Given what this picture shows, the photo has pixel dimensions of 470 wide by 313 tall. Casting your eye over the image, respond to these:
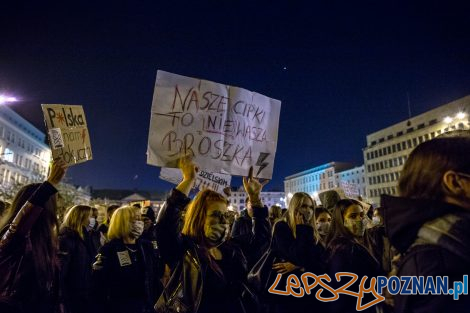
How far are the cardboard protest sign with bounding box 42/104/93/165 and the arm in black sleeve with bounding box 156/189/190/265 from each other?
157 centimetres

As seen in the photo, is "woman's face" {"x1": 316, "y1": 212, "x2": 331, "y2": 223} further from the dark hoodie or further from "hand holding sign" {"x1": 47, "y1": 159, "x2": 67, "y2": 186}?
the dark hoodie

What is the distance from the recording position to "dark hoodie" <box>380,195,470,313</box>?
5.06 ft

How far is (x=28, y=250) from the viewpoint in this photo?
3215mm

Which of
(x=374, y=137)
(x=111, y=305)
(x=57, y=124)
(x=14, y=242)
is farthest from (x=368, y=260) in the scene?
(x=374, y=137)

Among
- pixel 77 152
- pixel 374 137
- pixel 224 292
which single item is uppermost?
pixel 374 137

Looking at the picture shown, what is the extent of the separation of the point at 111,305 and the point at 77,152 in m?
2.13

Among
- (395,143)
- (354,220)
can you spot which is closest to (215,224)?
(354,220)

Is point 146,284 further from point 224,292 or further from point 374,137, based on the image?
point 374,137

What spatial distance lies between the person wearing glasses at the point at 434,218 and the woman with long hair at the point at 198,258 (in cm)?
211

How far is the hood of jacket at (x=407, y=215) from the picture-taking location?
1.69 m

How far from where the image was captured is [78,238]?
6.00 metres

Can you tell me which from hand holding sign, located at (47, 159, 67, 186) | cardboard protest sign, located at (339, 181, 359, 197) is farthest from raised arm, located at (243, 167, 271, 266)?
cardboard protest sign, located at (339, 181, 359, 197)

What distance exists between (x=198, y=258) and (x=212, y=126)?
179cm

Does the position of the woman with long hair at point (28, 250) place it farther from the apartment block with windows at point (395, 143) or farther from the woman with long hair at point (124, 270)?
the apartment block with windows at point (395, 143)
